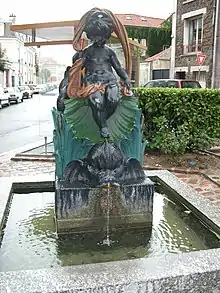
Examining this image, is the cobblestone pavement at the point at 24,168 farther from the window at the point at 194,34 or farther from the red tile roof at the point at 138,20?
the red tile roof at the point at 138,20

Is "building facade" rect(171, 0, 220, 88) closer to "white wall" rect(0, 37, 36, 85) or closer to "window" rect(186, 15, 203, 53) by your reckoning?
"window" rect(186, 15, 203, 53)

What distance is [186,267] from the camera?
8.96 feet

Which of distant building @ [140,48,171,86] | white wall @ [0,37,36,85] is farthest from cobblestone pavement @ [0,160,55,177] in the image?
white wall @ [0,37,36,85]

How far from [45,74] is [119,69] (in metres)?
73.5

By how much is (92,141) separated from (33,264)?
1.34m

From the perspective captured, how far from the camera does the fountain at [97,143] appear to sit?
3.77m

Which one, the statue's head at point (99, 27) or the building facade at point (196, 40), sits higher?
the building facade at point (196, 40)

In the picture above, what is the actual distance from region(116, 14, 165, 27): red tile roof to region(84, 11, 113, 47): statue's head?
97.2 feet

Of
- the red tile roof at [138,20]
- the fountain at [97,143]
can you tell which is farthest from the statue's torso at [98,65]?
the red tile roof at [138,20]

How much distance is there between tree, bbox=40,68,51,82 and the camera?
72.1 m

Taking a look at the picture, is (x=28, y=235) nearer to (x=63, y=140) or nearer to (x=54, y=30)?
(x=63, y=140)

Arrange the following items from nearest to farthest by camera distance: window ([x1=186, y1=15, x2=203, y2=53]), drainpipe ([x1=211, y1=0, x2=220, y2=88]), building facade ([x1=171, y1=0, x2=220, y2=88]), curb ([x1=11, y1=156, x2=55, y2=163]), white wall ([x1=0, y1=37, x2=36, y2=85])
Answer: curb ([x1=11, y1=156, x2=55, y2=163])
drainpipe ([x1=211, y1=0, x2=220, y2=88])
building facade ([x1=171, y1=0, x2=220, y2=88])
window ([x1=186, y1=15, x2=203, y2=53])
white wall ([x1=0, y1=37, x2=36, y2=85])

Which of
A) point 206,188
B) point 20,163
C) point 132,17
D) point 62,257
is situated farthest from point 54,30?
point 132,17

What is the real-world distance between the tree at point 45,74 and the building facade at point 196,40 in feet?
169
